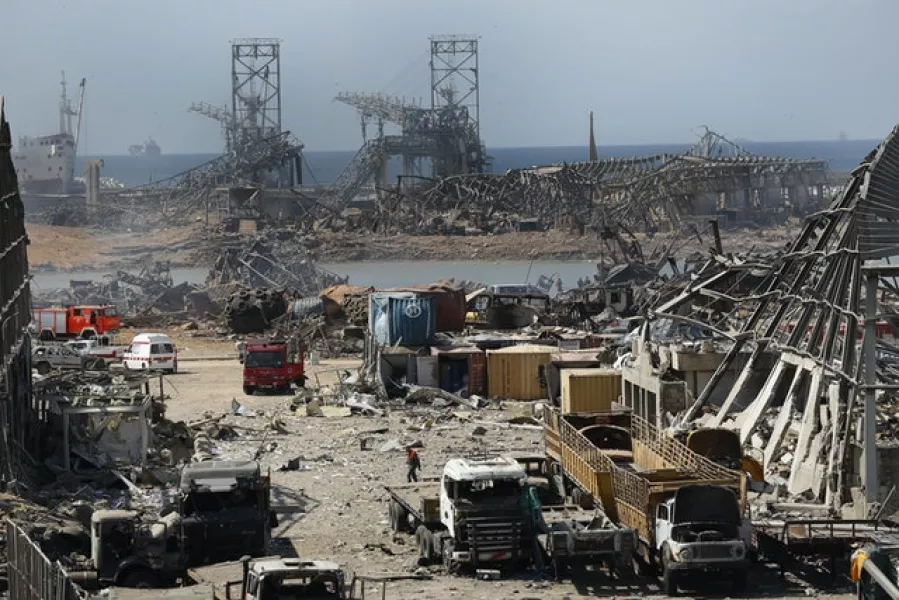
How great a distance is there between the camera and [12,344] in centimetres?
3053

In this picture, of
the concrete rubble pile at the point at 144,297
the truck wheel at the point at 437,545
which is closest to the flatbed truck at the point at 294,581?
the truck wheel at the point at 437,545

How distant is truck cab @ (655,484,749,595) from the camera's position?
20.7 metres

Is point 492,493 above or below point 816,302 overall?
below

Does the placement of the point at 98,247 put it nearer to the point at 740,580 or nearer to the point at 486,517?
the point at 486,517

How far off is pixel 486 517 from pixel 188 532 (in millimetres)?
3644

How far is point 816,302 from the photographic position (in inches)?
1131

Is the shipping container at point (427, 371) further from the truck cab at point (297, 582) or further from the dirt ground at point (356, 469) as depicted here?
the truck cab at point (297, 582)

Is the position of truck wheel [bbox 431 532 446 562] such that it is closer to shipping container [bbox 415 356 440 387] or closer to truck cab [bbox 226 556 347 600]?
truck cab [bbox 226 556 347 600]

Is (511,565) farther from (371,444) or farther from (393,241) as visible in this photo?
(393,241)

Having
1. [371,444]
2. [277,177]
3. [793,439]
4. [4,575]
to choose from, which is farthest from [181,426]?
[277,177]

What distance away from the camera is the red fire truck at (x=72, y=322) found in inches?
2105

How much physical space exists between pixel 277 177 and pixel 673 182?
38299 millimetres

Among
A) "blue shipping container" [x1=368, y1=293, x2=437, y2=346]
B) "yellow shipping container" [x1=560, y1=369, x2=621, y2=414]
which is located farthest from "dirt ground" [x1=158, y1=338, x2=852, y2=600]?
"blue shipping container" [x1=368, y1=293, x2=437, y2=346]

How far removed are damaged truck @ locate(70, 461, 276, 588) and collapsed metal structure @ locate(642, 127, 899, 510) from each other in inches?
338
